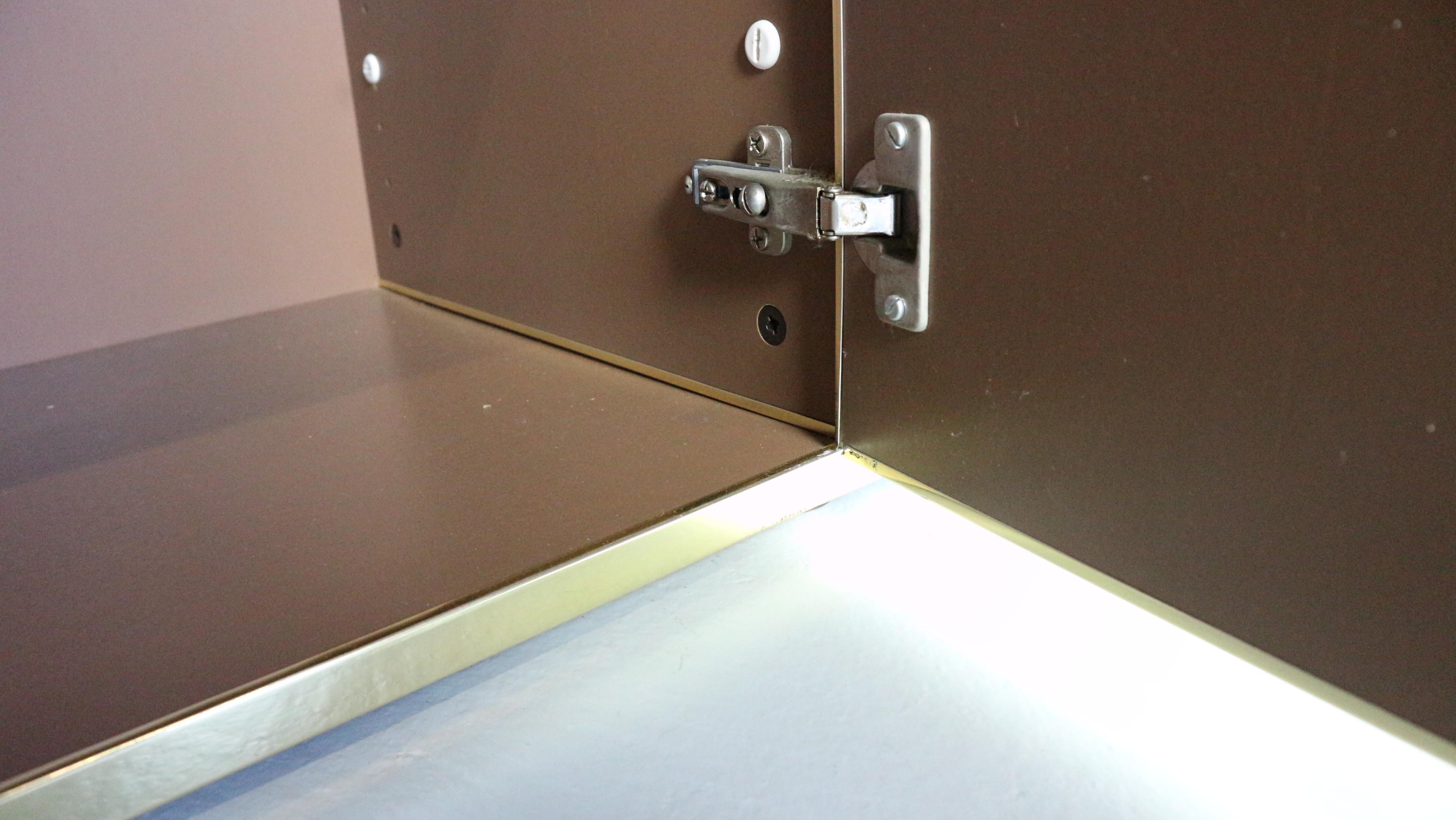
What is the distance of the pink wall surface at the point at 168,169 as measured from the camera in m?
1.15

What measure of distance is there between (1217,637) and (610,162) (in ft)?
2.20

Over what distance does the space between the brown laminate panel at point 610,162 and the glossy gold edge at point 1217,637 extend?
0.55 ft

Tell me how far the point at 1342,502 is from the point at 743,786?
0.35 meters

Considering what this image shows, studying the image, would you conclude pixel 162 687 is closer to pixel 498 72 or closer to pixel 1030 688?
pixel 1030 688

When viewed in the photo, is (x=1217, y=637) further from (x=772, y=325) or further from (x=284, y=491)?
(x=284, y=491)

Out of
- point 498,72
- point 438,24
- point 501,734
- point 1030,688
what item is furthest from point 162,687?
point 438,24

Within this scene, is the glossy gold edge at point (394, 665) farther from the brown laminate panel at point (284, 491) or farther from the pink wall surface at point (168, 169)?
the pink wall surface at point (168, 169)

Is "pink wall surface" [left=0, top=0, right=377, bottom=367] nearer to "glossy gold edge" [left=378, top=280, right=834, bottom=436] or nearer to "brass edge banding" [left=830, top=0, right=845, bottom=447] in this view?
"glossy gold edge" [left=378, top=280, right=834, bottom=436]

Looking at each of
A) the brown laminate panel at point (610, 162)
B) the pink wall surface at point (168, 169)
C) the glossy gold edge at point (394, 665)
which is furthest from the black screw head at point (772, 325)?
the pink wall surface at point (168, 169)

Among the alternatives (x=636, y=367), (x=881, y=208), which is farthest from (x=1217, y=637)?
(x=636, y=367)

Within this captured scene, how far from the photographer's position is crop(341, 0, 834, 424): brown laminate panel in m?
0.82

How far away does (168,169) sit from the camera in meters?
1.25

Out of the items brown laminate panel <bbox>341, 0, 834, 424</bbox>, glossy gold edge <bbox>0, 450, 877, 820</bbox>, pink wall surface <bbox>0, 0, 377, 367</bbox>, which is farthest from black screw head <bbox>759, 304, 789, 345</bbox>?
pink wall surface <bbox>0, 0, 377, 367</bbox>

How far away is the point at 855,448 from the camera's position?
31.5 inches
